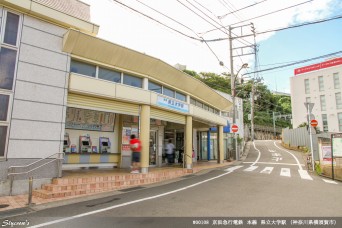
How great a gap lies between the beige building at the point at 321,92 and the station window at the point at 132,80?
115ft

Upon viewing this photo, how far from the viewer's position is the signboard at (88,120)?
38.4ft

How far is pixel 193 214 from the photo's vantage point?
530 centimetres

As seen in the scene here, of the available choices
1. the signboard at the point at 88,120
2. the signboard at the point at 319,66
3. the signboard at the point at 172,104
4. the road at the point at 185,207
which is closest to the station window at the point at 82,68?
the signboard at the point at 88,120

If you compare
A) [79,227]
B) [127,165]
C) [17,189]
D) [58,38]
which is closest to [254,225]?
[79,227]

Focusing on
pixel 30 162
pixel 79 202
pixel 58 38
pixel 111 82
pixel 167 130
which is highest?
pixel 58 38

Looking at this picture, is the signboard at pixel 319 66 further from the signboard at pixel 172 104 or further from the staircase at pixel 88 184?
the staircase at pixel 88 184

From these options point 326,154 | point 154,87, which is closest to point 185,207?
point 154,87

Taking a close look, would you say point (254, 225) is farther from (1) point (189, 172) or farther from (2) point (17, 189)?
(1) point (189, 172)

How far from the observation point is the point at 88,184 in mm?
8125

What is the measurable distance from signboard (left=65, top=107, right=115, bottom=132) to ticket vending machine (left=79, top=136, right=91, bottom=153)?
1.71 ft

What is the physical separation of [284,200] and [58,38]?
9564mm

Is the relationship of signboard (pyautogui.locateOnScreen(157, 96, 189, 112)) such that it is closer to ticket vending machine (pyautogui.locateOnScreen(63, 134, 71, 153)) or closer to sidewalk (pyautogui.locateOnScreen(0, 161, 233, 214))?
sidewalk (pyautogui.locateOnScreen(0, 161, 233, 214))

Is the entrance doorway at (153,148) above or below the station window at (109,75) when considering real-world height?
below

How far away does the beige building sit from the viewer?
115 ft
